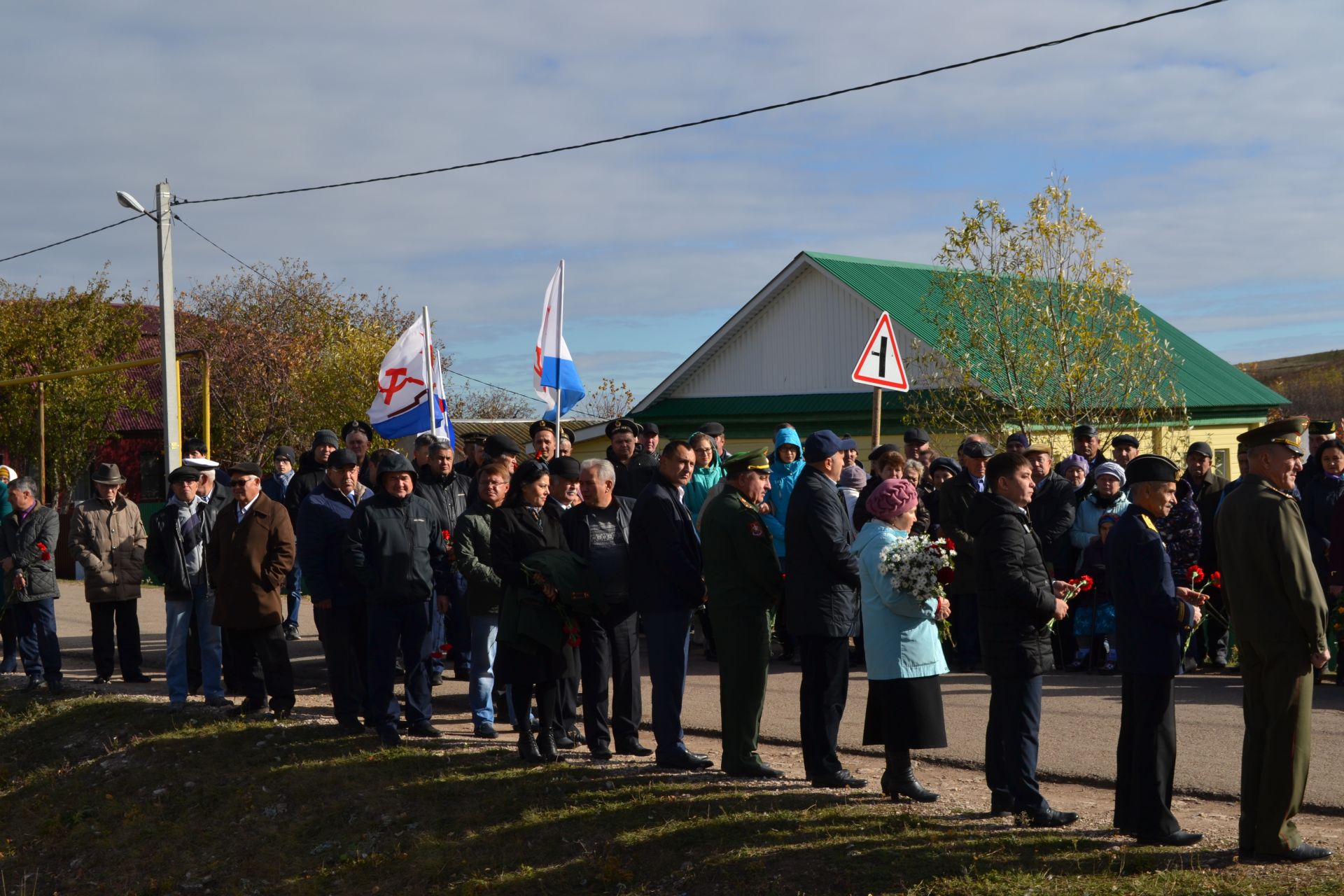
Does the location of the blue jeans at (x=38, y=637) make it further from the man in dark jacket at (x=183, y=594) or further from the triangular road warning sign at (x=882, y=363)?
the triangular road warning sign at (x=882, y=363)

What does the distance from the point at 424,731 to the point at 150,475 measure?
4373 centimetres

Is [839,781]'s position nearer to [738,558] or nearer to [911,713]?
[911,713]

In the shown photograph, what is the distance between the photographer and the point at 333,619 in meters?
9.88

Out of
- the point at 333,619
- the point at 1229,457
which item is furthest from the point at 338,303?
the point at 333,619

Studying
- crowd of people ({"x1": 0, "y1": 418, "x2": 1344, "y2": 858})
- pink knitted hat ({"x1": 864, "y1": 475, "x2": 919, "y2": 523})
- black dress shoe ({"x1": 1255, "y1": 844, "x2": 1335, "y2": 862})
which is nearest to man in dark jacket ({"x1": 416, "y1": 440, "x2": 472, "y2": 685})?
crowd of people ({"x1": 0, "y1": 418, "x2": 1344, "y2": 858})

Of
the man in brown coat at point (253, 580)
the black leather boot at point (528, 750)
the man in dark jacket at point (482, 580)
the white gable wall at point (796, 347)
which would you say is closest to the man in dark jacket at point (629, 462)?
the man in dark jacket at point (482, 580)

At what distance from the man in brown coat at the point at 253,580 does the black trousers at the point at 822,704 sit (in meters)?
4.52

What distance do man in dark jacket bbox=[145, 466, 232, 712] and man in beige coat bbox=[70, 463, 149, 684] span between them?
3.72 ft

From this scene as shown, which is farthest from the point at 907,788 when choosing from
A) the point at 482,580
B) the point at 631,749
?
the point at 482,580

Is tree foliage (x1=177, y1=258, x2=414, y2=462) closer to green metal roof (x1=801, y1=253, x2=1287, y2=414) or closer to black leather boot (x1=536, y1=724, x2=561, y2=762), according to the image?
green metal roof (x1=801, y1=253, x2=1287, y2=414)

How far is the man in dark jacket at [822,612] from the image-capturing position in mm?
7781

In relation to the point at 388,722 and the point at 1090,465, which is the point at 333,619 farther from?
the point at 1090,465

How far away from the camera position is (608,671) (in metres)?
8.98

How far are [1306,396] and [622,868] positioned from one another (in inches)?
4016
